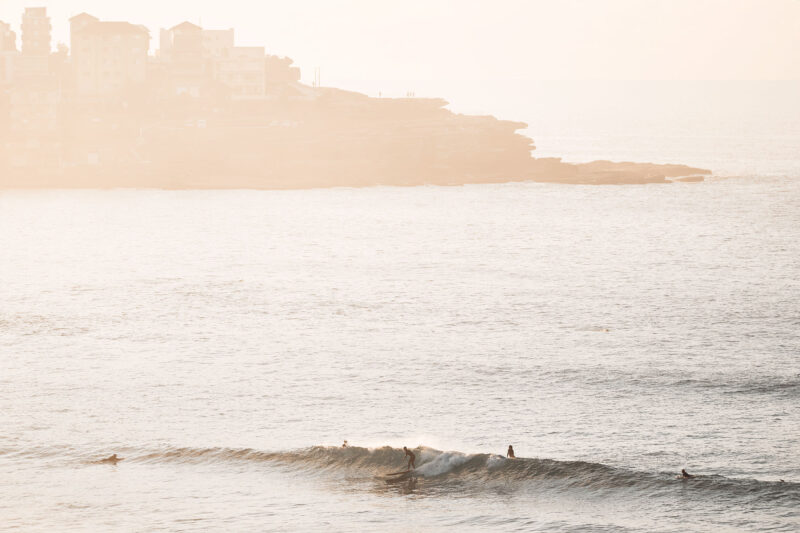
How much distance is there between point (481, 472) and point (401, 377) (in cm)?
1369

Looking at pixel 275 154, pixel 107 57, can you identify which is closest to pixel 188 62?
pixel 107 57

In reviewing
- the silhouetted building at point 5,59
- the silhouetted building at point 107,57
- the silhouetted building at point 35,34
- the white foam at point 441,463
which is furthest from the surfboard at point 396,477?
the silhouetted building at point 35,34

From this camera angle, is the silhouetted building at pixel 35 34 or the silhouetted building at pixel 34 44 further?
the silhouetted building at pixel 35 34

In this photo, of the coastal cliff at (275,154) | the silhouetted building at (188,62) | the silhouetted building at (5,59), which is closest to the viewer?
the coastal cliff at (275,154)

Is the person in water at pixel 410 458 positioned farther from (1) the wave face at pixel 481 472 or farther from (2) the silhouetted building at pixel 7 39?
(2) the silhouetted building at pixel 7 39

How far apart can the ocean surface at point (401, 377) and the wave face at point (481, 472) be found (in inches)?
4.6

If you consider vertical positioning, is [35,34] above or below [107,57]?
above

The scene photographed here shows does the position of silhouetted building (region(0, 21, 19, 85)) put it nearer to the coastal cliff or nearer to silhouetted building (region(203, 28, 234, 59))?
the coastal cliff

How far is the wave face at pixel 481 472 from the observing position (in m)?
39.6

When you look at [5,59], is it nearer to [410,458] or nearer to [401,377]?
[401,377]

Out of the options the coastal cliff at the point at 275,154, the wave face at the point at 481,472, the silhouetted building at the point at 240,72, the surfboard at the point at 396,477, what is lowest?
the surfboard at the point at 396,477

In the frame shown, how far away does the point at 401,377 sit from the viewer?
5556 centimetres

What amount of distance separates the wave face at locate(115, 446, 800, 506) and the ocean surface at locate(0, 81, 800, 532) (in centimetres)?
12

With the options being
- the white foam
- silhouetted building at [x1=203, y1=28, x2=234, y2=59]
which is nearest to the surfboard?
the white foam
